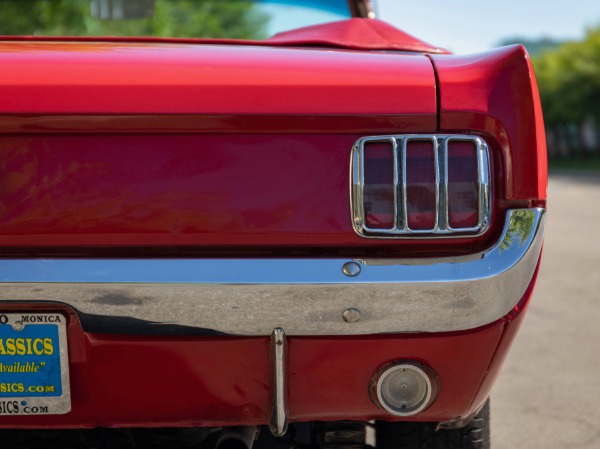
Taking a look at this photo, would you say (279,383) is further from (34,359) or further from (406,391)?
(34,359)

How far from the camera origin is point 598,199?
1866 centimetres

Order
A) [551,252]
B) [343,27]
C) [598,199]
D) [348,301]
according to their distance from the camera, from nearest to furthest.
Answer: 1. [348,301]
2. [343,27]
3. [551,252]
4. [598,199]

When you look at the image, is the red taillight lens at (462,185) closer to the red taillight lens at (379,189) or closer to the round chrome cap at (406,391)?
the red taillight lens at (379,189)

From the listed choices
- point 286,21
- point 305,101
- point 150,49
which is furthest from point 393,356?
point 286,21

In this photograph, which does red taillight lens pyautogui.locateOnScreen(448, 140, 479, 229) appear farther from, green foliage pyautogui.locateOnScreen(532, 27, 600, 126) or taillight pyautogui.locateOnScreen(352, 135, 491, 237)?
green foliage pyautogui.locateOnScreen(532, 27, 600, 126)

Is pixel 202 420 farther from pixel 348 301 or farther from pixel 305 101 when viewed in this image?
pixel 305 101

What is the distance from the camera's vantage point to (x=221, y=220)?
1902mm

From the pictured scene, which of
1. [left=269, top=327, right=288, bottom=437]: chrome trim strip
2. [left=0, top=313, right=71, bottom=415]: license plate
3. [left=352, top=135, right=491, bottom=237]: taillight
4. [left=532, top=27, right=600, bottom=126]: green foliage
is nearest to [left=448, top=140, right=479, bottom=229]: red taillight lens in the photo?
[left=352, top=135, right=491, bottom=237]: taillight

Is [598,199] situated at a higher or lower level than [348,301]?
lower

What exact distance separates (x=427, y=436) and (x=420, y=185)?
2.61 ft

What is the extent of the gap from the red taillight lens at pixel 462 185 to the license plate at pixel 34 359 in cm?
92

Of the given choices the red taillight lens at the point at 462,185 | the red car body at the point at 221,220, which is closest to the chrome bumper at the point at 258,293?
the red car body at the point at 221,220

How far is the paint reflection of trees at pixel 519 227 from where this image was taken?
1.92 metres

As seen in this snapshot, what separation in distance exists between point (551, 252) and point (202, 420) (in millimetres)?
7920
